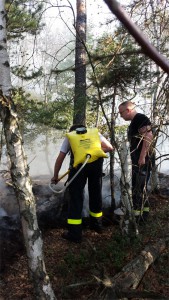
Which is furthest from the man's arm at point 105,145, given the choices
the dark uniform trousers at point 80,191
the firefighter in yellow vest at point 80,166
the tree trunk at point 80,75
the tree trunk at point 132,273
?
the tree trunk at point 80,75

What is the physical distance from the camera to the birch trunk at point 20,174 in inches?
128

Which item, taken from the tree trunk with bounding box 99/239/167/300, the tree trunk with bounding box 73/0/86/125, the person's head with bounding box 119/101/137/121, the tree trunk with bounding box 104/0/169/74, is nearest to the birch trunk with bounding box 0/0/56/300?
the tree trunk with bounding box 99/239/167/300

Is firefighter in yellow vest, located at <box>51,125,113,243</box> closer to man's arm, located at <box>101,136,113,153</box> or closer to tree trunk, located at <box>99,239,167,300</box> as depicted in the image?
man's arm, located at <box>101,136,113,153</box>

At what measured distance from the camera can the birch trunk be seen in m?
3.24

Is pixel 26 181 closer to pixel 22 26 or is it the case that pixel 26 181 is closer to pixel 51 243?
pixel 51 243

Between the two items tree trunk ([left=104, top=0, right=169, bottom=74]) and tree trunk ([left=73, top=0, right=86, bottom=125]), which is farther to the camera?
tree trunk ([left=73, top=0, right=86, bottom=125])

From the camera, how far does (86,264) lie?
404cm

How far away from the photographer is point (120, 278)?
3.36m

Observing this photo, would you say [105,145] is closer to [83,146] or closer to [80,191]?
[83,146]

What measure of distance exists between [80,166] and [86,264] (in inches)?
54.4

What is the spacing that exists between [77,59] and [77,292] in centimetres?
599

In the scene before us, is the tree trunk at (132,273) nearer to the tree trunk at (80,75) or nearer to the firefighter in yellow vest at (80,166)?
the firefighter in yellow vest at (80,166)

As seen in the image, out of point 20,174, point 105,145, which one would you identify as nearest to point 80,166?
point 105,145

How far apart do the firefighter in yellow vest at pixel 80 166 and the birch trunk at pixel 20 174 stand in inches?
46.5
